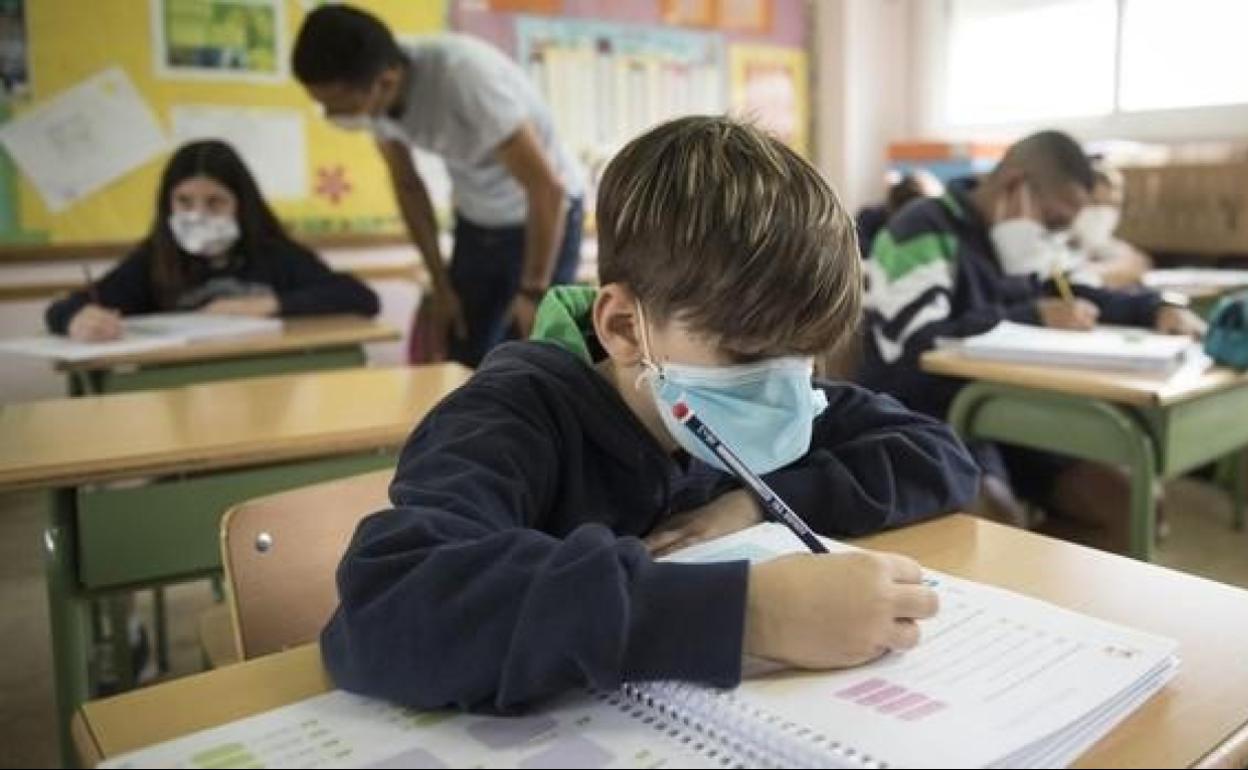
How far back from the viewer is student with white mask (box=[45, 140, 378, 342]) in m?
2.79

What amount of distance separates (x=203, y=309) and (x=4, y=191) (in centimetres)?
97

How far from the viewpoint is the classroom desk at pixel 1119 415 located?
180 centimetres

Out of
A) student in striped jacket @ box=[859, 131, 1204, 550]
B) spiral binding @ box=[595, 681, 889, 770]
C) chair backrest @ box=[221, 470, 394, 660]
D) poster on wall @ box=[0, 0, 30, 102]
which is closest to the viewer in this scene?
spiral binding @ box=[595, 681, 889, 770]

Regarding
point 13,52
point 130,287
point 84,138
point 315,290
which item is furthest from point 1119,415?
point 13,52

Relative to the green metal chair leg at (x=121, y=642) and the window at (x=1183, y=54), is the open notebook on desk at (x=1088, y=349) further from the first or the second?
the green metal chair leg at (x=121, y=642)

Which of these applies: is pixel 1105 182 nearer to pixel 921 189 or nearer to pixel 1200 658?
pixel 921 189

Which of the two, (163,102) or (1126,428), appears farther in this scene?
(163,102)

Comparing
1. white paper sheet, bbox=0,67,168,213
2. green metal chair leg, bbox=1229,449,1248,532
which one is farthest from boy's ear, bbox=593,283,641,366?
white paper sheet, bbox=0,67,168,213

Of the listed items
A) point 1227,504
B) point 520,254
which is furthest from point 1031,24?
point 520,254

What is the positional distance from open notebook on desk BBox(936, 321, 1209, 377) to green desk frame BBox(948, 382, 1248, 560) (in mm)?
65

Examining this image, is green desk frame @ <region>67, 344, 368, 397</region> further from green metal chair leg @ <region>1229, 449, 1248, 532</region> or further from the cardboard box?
the cardboard box

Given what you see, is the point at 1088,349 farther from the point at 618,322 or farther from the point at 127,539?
the point at 127,539

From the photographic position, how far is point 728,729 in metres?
0.60

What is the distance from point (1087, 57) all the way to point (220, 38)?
2.77m
